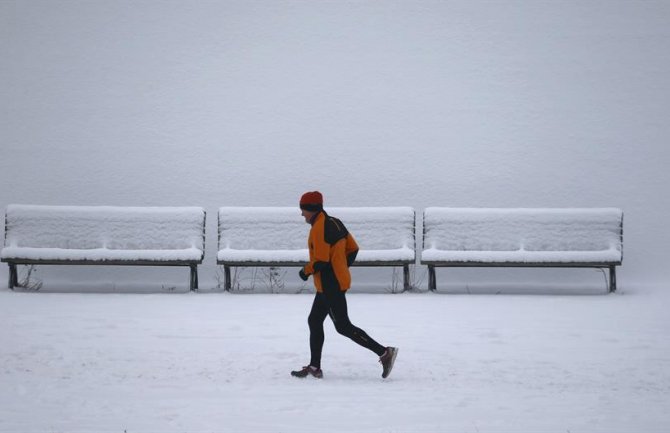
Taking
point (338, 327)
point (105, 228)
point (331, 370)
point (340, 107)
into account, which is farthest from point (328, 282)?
point (340, 107)

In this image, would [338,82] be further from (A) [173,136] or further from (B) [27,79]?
(B) [27,79]

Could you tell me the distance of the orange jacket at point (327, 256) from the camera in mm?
4500

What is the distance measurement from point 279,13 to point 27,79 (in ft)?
12.4

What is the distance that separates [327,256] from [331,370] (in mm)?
817

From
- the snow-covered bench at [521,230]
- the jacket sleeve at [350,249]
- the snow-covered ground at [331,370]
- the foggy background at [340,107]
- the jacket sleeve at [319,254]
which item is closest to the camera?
the snow-covered ground at [331,370]

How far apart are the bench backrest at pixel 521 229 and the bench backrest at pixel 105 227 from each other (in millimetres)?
2998

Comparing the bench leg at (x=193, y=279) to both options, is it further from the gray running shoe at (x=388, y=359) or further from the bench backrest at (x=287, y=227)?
the gray running shoe at (x=388, y=359)

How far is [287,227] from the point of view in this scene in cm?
979

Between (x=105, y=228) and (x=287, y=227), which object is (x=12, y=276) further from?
(x=287, y=227)

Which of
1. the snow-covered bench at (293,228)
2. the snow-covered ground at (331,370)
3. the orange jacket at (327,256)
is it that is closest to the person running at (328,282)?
the orange jacket at (327,256)

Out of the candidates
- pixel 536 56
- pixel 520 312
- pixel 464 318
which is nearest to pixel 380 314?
pixel 464 318

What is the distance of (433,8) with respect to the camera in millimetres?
11352

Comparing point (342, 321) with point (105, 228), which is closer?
point (342, 321)

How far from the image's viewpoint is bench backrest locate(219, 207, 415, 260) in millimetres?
9734
